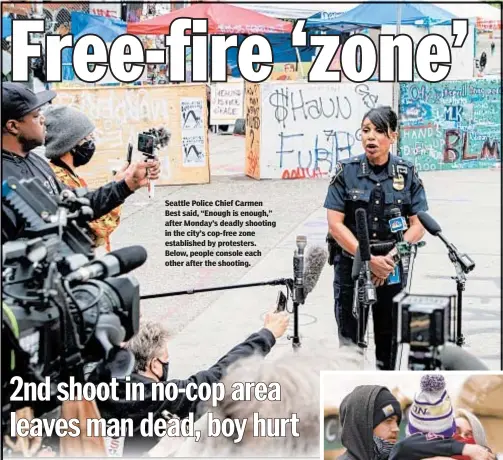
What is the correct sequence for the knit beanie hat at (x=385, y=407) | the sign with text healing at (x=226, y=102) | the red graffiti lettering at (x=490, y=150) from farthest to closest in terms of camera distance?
the red graffiti lettering at (x=490, y=150)
the sign with text healing at (x=226, y=102)
the knit beanie hat at (x=385, y=407)

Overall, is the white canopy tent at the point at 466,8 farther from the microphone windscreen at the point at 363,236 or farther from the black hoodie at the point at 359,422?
the black hoodie at the point at 359,422

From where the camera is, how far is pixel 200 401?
14.9 ft

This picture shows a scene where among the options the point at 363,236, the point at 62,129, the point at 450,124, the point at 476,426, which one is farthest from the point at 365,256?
the point at 450,124

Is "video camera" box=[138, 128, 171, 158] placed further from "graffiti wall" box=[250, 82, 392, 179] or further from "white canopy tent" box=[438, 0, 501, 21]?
"white canopy tent" box=[438, 0, 501, 21]

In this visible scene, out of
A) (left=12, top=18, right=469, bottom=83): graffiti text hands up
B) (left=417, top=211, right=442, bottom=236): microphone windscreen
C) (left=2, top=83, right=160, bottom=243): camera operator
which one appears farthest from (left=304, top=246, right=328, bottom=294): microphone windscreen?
(left=2, top=83, right=160, bottom=243): camera operator

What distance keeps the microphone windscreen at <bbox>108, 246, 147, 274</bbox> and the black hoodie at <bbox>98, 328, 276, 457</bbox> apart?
0.39 metres

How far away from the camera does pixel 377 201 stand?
4.82 m

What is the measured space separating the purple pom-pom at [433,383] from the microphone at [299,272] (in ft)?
2.16

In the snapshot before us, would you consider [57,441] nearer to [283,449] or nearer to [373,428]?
[283,449]

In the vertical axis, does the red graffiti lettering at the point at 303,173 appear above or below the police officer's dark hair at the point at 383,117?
below

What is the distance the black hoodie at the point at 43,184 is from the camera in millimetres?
4266

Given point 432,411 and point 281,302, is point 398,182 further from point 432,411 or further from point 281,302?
point 432,411

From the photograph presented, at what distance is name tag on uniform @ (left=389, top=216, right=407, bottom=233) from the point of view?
15.7ft

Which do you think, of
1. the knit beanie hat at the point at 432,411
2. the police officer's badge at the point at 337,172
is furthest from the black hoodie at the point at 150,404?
the police officer's badge at the point at 337,172
